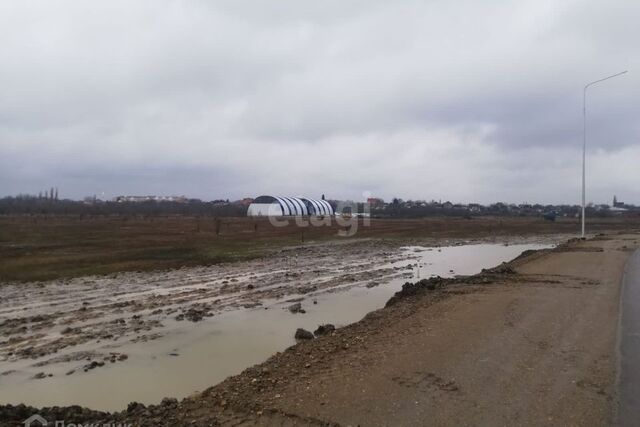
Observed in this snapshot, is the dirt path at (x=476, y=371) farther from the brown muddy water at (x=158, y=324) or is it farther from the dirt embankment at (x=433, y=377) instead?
the brown muddy water at (x=158, y=324)

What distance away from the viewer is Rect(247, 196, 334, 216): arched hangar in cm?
9712

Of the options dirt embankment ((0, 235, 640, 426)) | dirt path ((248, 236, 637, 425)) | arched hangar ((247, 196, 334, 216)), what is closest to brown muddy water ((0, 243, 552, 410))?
dirt embankment ((0, 235, 640, 426))

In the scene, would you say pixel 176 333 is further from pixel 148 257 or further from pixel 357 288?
pixel 148 257

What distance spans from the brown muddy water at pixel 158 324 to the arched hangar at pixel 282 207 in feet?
248

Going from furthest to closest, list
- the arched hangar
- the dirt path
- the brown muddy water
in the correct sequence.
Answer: the arched hangar < the brown muddy water < the dirt path

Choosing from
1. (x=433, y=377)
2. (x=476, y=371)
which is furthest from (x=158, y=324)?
(x=476, y=371)

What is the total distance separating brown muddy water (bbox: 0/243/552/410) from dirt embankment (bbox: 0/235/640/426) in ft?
5.24

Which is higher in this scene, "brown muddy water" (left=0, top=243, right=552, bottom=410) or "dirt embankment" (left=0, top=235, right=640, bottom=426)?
"dirt embankment" (left=0, top=235, right=640, bottom=426)

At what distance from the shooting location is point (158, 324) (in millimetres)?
10922

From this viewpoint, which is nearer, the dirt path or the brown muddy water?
the dirt path

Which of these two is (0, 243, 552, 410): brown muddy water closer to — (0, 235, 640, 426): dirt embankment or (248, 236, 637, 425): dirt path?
(0, 235, 640, 426): dirt embankment

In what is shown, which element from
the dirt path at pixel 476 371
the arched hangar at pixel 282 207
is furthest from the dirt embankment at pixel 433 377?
the arched hangar at pixel 282 207

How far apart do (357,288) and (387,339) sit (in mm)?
8620

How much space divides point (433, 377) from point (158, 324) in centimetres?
734
